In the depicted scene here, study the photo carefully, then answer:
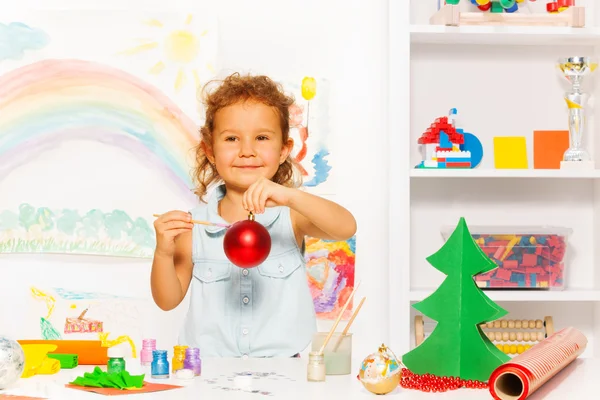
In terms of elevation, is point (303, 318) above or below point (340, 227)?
below

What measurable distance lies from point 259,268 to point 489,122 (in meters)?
1.15

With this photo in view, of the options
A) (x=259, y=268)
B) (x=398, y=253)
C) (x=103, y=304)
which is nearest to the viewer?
(x=259, y=268)

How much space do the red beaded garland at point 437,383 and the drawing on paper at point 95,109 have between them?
1611 millimetres

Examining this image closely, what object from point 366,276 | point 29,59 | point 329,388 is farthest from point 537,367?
point 29,59

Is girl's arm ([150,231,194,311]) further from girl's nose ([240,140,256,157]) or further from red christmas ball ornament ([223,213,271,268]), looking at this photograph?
red christmas ball ornament ([223,213,271,268])

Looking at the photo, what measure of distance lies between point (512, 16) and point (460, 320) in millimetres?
1591

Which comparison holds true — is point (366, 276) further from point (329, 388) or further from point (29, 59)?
point (329, 388)

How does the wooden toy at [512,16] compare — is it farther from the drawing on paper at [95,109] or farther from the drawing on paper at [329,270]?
the drawing on paper at [95,109]

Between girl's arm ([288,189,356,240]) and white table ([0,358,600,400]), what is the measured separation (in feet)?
1.40

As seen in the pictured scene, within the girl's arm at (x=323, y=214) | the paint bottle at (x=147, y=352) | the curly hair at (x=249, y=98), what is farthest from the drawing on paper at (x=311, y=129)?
the paint bottle at (x=147, y=352)

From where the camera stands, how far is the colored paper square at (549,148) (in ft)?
8.96

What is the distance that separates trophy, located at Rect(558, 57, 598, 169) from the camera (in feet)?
8.53

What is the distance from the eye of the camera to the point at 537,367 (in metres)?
1.14

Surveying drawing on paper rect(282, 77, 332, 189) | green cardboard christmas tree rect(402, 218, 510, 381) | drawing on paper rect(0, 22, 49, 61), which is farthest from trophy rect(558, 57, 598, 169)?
drawing on paper rect(0, 22, 49, 61)
